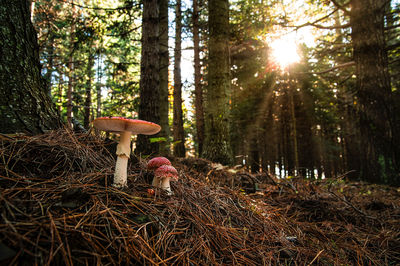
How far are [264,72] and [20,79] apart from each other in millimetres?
9920

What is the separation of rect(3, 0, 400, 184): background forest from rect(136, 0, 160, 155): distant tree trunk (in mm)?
147

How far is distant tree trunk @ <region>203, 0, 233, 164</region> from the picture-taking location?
15.6 feet

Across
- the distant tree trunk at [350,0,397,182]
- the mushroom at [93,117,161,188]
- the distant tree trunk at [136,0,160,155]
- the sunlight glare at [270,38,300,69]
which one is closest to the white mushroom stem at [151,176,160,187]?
the mushroom at [93,117,161,188]

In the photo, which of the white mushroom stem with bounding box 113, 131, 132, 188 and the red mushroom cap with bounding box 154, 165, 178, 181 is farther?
the red mushroom cap with bounding box 154, 165, 178, 181

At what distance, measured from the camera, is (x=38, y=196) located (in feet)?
3.46

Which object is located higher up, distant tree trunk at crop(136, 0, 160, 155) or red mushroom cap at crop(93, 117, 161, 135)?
distant tree trunk at crop(136, 0, 160, 155)

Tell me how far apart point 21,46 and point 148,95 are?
1.89 m

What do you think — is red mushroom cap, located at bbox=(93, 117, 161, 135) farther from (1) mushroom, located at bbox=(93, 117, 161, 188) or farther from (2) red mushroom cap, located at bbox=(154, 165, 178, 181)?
(2) red mushroom cap, located at bbox=(154, 165, 178, 181)

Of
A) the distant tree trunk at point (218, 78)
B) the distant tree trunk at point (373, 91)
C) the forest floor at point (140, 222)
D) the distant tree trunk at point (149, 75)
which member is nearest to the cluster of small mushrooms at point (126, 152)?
the forest floor at point (140, 222)

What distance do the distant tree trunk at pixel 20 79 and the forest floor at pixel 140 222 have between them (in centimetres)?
26

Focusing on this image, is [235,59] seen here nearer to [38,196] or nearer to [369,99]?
[369,99]

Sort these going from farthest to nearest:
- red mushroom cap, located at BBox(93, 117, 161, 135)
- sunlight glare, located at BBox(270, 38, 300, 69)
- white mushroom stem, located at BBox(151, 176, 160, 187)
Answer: sunlight glare, located at BBox(270, 38, 300, 69) < white mushroom stem, located at BBox(151, 176, 160, 187) < red mushroom cap, located at BBox(93, 117, 161, 135)

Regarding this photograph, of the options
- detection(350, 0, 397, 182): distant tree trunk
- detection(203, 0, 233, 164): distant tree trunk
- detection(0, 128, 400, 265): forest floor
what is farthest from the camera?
detection(203, 0, 233, 164): distant tree trunk

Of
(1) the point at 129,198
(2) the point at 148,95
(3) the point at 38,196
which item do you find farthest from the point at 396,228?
(2) the point at 148,95
